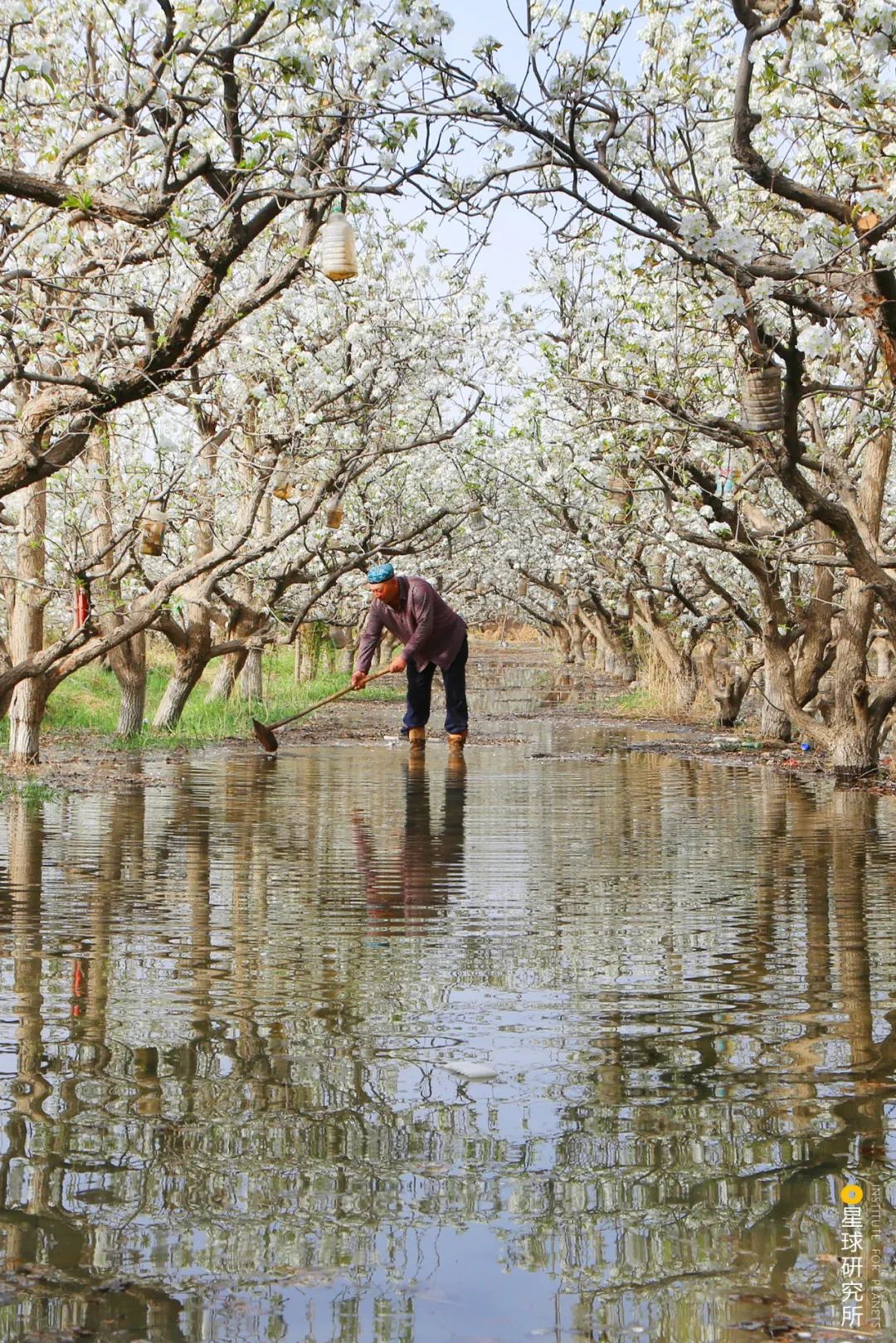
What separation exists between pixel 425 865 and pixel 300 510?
1073 centimetres

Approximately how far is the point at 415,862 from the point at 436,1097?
440 centimetres

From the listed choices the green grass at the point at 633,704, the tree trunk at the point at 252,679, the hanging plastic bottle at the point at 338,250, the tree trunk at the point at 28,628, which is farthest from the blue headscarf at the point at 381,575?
the green grass at the point at 633,704

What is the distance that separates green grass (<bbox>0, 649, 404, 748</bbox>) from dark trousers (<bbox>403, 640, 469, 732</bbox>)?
9.22 ft

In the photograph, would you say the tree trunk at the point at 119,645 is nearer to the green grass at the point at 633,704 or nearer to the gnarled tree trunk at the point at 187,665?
the gnarled tree trunk at the point at 187,665

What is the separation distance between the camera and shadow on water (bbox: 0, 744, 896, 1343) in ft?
8.57

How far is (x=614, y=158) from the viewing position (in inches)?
317

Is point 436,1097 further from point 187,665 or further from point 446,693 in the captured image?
point 187,665

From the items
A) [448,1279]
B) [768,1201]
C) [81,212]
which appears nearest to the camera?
[448,1279]

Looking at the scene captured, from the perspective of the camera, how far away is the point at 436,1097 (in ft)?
12.0

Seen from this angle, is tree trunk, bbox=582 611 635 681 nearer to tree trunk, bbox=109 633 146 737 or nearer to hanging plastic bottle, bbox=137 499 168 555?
tree trunk, bbox=109 633 146 737

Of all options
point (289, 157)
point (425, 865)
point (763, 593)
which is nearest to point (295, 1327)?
point (425, 865)

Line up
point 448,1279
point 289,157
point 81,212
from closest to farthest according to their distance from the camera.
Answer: point 448,1279 → point 81,212 → point 289,157

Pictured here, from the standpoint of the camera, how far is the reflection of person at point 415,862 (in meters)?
6.69

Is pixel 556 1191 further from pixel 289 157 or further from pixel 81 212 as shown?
pixel 289 157
